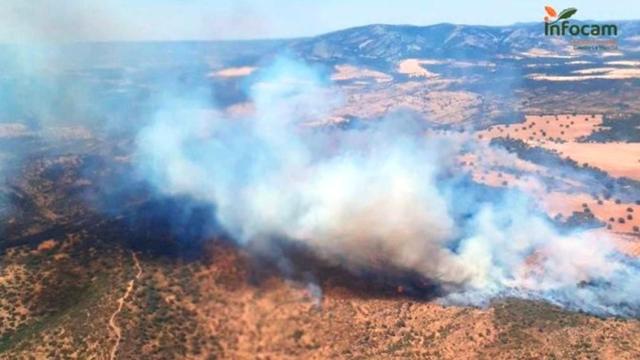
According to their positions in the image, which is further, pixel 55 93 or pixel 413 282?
pixel 55 93

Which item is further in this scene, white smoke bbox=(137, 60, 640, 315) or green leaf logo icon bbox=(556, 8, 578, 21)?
green leaf logo icon bbox=(556, 8, 578, 21)

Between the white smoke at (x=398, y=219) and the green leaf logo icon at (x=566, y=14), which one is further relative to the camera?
the green leaf logo icon at (x=566, y=14)

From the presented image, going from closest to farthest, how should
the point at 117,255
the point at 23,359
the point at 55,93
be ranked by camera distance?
the point at 23,359 < the point at 117,255 < the point at 55,93

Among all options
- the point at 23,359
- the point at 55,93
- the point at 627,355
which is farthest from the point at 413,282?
the point at 55,93

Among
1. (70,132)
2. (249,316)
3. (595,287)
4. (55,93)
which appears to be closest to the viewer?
(249,316)

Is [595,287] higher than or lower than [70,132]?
lower

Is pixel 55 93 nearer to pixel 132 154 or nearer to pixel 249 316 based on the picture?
pixel 132 154

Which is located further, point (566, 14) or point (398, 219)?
point (566, 14)

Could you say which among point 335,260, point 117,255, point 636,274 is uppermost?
point 117,255
